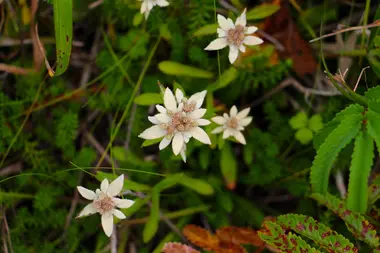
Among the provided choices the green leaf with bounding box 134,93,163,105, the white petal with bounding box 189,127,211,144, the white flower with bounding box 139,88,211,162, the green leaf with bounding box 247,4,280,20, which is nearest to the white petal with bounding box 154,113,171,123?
the white flower with bounding box 139,88,211,162

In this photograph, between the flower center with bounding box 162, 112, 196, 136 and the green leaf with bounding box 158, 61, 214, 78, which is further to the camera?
the green leaf with bounding box 158, 61, 214, 78

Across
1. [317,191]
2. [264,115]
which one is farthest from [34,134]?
[317,191]

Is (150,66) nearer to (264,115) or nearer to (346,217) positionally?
(264,115)

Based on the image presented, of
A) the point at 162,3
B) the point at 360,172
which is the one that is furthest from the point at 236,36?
the point at 360,172

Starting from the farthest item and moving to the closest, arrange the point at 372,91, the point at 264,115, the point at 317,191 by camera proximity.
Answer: the point at 264,115
the point at 317,191
the point at 372,91

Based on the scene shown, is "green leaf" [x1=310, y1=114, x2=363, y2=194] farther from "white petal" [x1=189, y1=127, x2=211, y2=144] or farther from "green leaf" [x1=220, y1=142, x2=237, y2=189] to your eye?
"green leaf" [x1=220, y1=142, x2=237, y2=189]

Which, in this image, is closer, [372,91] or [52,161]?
[372,91]

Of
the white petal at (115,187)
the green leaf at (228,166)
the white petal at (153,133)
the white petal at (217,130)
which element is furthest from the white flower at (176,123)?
the green leaf at (228,166)
